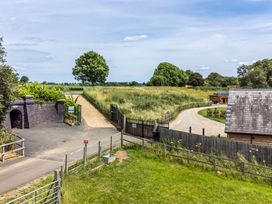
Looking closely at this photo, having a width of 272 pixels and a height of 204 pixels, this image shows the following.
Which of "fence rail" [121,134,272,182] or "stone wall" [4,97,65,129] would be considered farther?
"stone wall" [4,97,65,129]

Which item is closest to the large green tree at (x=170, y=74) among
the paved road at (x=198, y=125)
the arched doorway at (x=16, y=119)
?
the paved road at (x=198, y=125)

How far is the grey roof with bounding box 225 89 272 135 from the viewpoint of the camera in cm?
2305

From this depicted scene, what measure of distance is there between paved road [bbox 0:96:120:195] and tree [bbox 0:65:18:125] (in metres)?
3.51

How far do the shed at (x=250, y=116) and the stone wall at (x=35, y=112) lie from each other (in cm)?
1775

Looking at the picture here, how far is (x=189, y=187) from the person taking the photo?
1606cm

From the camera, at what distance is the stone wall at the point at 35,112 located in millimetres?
29669

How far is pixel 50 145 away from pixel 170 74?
9521cm

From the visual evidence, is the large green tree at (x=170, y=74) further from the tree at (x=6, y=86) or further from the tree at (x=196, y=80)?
the tree at (x=6, y=86)

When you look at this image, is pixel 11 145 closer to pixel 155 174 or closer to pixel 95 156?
pixel 95 156

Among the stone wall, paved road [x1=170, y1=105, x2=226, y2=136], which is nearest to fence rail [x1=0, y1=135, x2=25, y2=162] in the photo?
the stone wall

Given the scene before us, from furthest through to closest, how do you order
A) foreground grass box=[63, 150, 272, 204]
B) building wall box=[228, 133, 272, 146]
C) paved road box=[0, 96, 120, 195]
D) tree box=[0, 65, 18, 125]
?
building wall box=[228, 133, 272, 146] → tree box=[0, 65, 18, 125] → paved road box=[0, 96, 120, 195] → foreground grass box=[63, 150, 272, 204]

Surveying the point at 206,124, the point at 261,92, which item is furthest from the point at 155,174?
the point at 206,124

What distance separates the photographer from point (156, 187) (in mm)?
15969

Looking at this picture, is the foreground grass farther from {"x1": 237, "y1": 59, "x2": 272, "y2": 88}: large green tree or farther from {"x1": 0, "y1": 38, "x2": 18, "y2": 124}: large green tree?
{"x1": 237, "y1": 59, "x2": 272, "y2": 88}: large green tree
